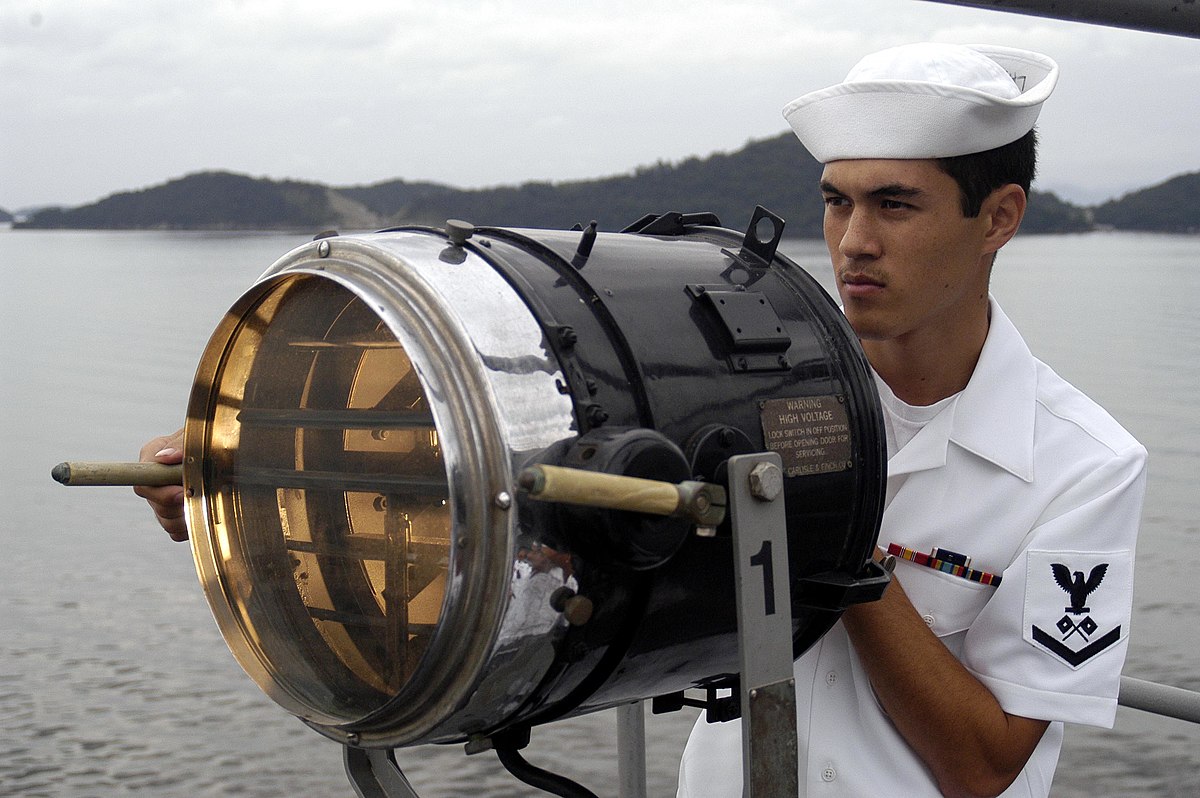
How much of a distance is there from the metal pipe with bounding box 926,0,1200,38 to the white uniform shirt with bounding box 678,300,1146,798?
1.51ft

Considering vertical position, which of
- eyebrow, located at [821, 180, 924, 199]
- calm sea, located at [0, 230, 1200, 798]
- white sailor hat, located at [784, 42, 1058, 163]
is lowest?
calm sea, located at [0, 230, 1200, 798]

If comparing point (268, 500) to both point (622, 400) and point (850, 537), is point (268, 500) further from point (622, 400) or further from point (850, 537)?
point (850, 537)

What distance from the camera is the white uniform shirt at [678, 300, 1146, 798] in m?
1.80

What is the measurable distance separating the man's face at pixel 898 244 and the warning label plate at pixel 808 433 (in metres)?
0.31

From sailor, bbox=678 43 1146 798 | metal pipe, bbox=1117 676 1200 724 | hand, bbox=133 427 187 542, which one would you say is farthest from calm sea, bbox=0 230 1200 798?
metal pipe, bbox=1117 676 1200 724

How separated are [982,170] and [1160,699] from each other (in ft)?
3.35

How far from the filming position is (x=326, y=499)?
149 cm

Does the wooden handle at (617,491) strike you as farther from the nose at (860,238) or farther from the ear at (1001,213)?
the ear at (1001,213)

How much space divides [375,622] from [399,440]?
0.20 m

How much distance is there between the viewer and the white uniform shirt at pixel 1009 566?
5.91 ft

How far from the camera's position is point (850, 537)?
155cm

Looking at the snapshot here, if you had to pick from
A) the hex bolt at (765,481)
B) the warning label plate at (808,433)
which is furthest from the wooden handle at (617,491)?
the warning label plate at (808,433)

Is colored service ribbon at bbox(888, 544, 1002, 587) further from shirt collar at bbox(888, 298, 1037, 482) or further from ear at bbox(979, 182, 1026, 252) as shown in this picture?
ear at bbox(979, 182, 1026, 252)

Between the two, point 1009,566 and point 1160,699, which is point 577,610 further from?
point 1160,699
